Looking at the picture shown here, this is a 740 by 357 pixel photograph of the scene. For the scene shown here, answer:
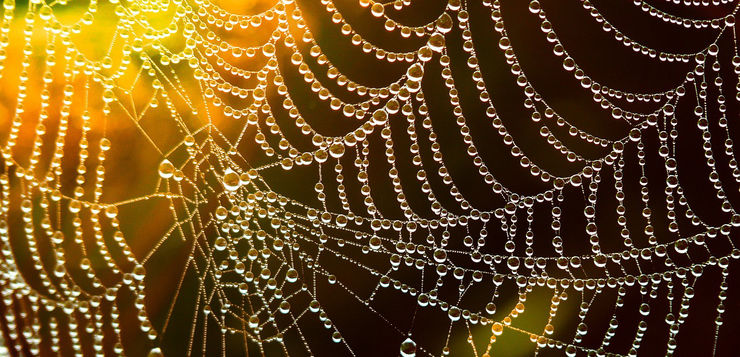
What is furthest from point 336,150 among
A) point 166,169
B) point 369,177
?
point 166,169

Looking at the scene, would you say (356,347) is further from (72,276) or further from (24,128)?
(24,128)

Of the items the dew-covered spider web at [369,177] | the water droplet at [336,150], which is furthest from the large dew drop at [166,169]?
the water droplet at [336,150]

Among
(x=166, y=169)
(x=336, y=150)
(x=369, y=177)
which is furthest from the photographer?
(x=369, y=177)

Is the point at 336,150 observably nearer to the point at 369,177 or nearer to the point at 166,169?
the point at 369,177

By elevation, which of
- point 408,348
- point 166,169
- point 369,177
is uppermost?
point 166,169

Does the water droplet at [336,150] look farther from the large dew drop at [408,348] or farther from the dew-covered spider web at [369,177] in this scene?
the large dew drop at [408,348]

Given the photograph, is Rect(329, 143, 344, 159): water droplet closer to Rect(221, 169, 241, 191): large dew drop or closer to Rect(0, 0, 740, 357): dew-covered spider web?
Rect(0, 0, 740, 357): dew-covered spider web

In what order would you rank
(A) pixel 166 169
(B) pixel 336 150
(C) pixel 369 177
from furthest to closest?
(C) pixel 369 177 → (B) pixel 336 150 → (A) pixel 166 169
